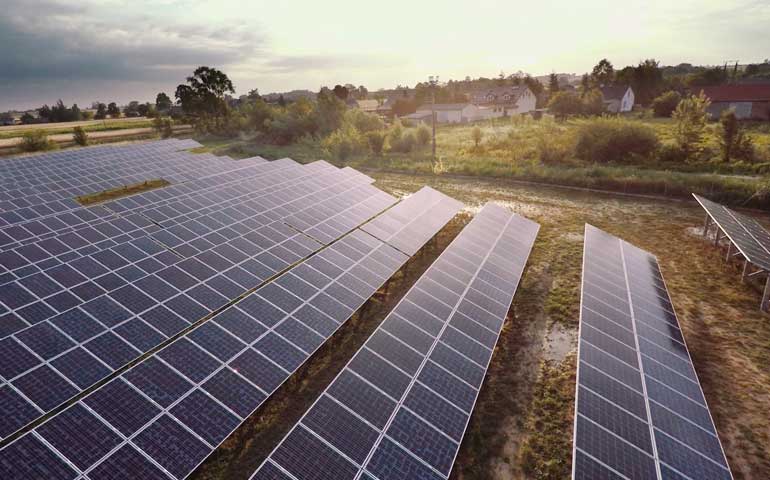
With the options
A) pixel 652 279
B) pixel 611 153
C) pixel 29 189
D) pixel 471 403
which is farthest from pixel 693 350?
pixel 29 189

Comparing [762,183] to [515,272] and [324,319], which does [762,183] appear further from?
[324,319]

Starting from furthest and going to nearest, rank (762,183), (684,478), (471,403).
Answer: (762,183) → (471,403) → (684,478)

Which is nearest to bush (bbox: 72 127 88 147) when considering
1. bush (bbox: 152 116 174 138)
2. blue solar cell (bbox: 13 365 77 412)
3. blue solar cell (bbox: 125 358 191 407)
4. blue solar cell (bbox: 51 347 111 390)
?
bush (bbox: 152 116 174 138)

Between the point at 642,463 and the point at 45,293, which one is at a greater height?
the point at 45,293

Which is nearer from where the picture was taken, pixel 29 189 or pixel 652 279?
pixel 652 279

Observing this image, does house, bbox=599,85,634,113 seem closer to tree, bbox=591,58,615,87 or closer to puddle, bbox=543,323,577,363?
tree, bbox=591,58,615,87

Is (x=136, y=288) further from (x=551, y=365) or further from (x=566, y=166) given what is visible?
(x=566, y=166)

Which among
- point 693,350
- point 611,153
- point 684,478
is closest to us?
point 684,478
